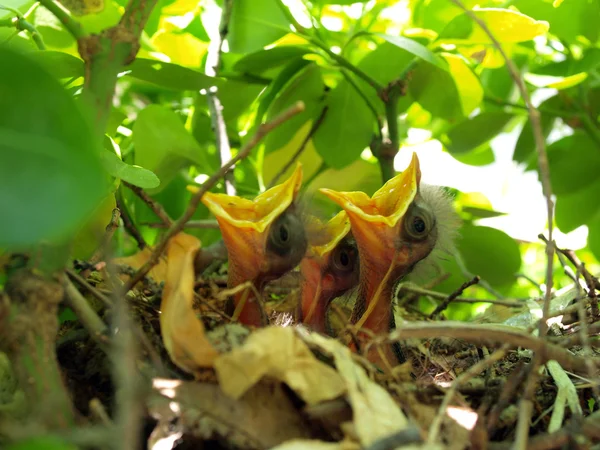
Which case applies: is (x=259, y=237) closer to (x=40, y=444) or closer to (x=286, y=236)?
(x=286, y=236)

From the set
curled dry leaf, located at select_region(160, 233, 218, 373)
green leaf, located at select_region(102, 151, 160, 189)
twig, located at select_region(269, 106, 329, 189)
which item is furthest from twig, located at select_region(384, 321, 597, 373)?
twig, located at select_region(269, 106, 329, 189)

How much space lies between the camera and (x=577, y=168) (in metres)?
1.30

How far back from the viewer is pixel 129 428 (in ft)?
1.20

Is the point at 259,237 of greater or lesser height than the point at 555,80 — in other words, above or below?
below

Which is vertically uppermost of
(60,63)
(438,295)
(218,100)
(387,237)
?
(60,63)

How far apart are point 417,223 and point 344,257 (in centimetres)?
17

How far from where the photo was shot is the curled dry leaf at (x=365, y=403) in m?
0.48

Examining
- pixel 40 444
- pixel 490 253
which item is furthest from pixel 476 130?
pixel 40 444

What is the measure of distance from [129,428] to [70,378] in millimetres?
297

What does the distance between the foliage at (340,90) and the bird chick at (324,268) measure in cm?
9

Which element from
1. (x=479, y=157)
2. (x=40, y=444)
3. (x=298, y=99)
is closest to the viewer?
(x=40, y=444)

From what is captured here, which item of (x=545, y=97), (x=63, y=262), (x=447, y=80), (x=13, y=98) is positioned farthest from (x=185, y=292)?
(x=545, y=97)

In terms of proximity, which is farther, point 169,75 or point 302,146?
point 302,146

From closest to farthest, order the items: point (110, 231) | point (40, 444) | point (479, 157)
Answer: point (40, 444) < point (110, 231) < point (479, 157)
